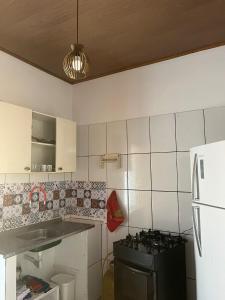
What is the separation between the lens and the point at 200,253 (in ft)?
4.89

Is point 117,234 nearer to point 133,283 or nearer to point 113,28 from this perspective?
point 133,283

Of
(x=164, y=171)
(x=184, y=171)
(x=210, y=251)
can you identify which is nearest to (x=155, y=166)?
(x=164, y=171)

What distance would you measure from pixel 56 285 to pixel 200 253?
1.26 metres

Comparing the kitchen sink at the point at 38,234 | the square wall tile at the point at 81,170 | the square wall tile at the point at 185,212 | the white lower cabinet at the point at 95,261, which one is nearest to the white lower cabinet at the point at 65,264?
the white lower cabinet at the point at 95,261

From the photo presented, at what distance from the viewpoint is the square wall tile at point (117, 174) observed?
2383 millimetres

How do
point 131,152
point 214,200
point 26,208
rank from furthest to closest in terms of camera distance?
point 131,152, point 26,208, point 214,200

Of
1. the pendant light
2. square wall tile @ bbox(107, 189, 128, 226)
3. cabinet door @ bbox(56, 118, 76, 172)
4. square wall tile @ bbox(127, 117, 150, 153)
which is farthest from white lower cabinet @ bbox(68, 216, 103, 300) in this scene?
the pendant light

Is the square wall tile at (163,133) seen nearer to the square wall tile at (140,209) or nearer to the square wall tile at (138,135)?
the square wall tile at (138,135)

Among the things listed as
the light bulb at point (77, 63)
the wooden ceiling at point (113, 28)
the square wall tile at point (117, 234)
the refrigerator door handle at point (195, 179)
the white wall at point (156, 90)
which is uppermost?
the wooden ceiling at point (113, 28)

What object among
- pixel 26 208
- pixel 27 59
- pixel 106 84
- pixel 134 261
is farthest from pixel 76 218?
pixel 27 59

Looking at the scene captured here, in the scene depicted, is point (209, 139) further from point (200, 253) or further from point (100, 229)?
point (100, 229)

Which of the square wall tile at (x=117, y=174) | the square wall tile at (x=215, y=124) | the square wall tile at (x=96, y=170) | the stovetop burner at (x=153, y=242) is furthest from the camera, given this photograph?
the square wall tile at (x=96, y=170)

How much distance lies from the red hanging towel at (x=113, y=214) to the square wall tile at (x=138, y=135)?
0.51 meters

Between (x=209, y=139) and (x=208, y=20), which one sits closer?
(x=208, y=20)
